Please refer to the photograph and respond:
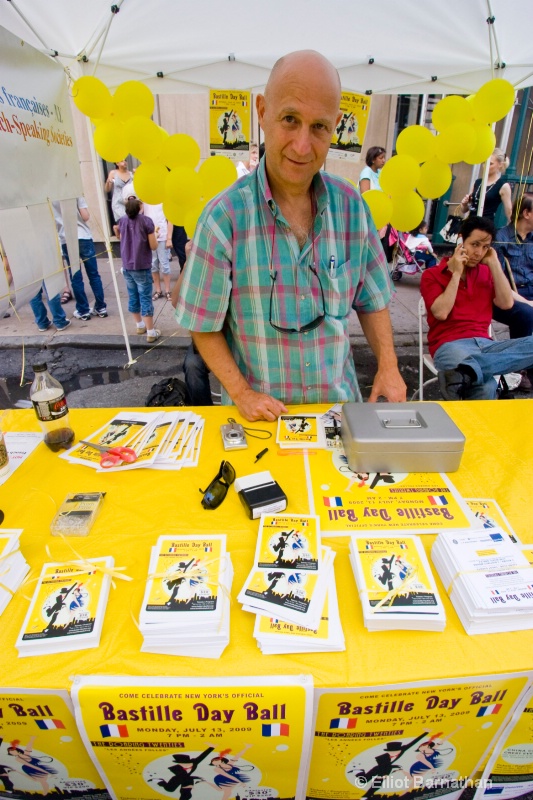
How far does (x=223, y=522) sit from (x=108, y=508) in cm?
35

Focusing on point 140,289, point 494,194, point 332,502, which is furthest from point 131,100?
point 494,194

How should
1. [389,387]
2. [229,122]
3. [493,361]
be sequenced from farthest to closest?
1. [229,122]
2. [493,361]
3. [389,387]

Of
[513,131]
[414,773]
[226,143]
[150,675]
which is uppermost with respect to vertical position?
[513,131]

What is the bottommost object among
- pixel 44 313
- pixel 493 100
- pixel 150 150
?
pixel 44 313

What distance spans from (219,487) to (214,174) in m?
2.65

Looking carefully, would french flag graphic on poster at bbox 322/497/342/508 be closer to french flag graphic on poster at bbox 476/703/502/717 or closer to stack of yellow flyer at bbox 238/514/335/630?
stack of yellow flyer at bbox 238/514/335/630

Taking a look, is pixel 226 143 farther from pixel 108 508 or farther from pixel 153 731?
pixel 153 731

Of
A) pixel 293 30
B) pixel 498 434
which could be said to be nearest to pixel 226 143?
pixel 293 30

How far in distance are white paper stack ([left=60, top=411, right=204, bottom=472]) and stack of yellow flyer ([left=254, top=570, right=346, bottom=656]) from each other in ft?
2.12

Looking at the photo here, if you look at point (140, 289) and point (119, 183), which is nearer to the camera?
point (140, 289)

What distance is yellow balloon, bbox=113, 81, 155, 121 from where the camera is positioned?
294 centimetres

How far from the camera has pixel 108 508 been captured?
1.26 m

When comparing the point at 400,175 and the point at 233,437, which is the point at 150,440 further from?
the point at 400,175

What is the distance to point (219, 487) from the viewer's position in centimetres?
128
